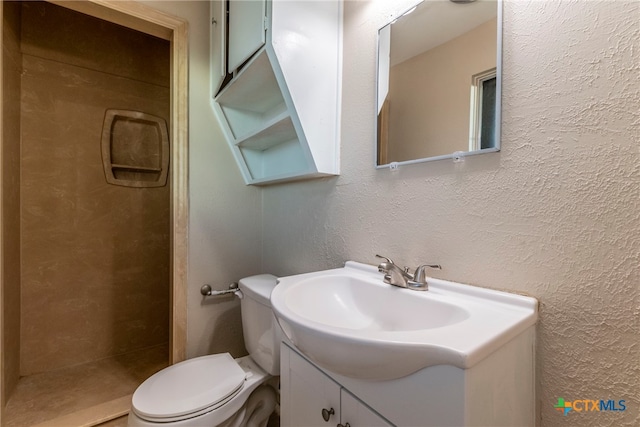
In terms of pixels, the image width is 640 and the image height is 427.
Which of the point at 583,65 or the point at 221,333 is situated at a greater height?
the point at 583,65

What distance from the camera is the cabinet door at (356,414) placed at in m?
0.57

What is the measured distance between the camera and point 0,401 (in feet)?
3.80

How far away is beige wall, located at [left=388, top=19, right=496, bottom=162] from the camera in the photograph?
76 centimetres

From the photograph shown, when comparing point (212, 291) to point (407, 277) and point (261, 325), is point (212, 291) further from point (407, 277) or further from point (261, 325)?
point (407, 277)

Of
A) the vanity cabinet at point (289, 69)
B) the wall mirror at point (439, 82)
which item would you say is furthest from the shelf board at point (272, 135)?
the wall mirror at point (439, 82)

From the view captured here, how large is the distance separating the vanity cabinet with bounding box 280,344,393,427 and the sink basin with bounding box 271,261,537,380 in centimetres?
13

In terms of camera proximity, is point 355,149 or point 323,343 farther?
point 355,149

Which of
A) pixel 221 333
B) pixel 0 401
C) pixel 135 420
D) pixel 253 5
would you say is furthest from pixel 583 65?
pixel 0 401

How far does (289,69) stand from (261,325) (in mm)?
1038

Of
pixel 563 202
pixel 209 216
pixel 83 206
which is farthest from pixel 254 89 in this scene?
pixel 83 206

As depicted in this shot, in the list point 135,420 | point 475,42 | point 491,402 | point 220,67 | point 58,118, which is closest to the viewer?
point 491,402

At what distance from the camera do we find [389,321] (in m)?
0.80

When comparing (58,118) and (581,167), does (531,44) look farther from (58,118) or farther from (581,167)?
(58,118)

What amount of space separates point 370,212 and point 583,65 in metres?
0.65
